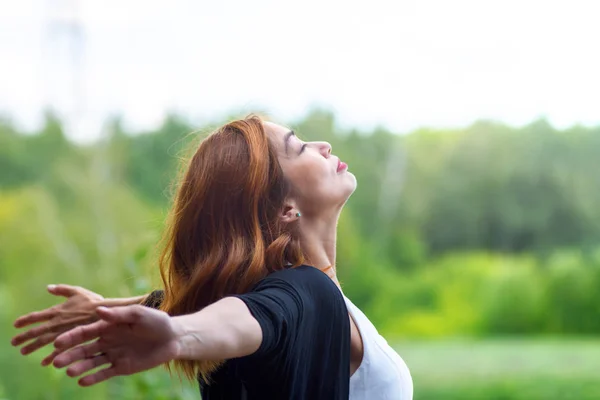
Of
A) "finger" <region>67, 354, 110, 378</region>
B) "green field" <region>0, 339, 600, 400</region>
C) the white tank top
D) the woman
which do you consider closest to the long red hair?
the woman

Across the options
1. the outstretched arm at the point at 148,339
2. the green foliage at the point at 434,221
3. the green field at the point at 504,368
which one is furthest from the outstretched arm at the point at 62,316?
the green field at the point at 504,368

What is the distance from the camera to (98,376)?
71 cm

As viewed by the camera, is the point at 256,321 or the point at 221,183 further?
the point at 221,183

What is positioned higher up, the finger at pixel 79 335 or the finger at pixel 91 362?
the finger at pixel 79 335

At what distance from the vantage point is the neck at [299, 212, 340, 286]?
3.50ft

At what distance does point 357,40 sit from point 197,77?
2.96ft

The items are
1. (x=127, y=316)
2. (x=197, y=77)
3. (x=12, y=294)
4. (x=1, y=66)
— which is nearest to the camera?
(x=127, y=316)

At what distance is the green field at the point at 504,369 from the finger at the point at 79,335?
394 centimetres

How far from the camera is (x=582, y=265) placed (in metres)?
4.40

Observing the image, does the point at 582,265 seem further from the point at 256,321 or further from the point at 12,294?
the point at 256,321

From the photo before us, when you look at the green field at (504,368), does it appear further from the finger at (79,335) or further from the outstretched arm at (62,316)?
the finger at (79,335)

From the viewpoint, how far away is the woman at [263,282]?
79 cm

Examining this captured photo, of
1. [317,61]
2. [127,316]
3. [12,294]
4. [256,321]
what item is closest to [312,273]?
[256,321]

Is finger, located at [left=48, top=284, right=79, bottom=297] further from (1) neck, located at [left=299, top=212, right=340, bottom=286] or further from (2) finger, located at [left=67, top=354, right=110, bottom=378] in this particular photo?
(2) finger, located at [left=67, top=354, right=110, bottom=378]
